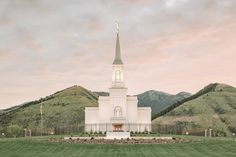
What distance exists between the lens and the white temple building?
318 feet

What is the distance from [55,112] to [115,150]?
102m

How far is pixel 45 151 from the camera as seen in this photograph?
54.3 meters

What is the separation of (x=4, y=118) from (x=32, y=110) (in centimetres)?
1046

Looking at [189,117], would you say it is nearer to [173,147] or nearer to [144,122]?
[144,122]

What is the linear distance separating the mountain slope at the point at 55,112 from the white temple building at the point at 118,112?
43.1 meters

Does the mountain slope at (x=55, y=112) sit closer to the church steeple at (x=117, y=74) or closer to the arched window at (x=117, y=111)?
the church steeple at (x=117, y=74)

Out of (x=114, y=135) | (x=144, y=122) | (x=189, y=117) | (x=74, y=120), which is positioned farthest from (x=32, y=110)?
(x=114, y=135)

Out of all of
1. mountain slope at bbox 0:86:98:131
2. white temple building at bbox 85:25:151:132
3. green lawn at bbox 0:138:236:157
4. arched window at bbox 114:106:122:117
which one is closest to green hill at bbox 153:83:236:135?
mountain slope at bbox 0:86:98:131

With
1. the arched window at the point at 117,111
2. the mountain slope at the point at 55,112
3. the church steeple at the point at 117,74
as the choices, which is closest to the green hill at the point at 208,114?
Result: the mountain slope at the point at 55,112

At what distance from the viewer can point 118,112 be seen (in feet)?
322

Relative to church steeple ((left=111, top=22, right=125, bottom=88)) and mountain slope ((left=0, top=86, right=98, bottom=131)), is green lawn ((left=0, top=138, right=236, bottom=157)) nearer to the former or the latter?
church steeple ((left=111, top=22, right=125, bottom=88))

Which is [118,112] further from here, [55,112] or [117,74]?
[55,112]

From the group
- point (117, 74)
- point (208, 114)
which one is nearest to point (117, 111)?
point (117, 74)

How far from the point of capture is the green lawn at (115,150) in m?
51.2
